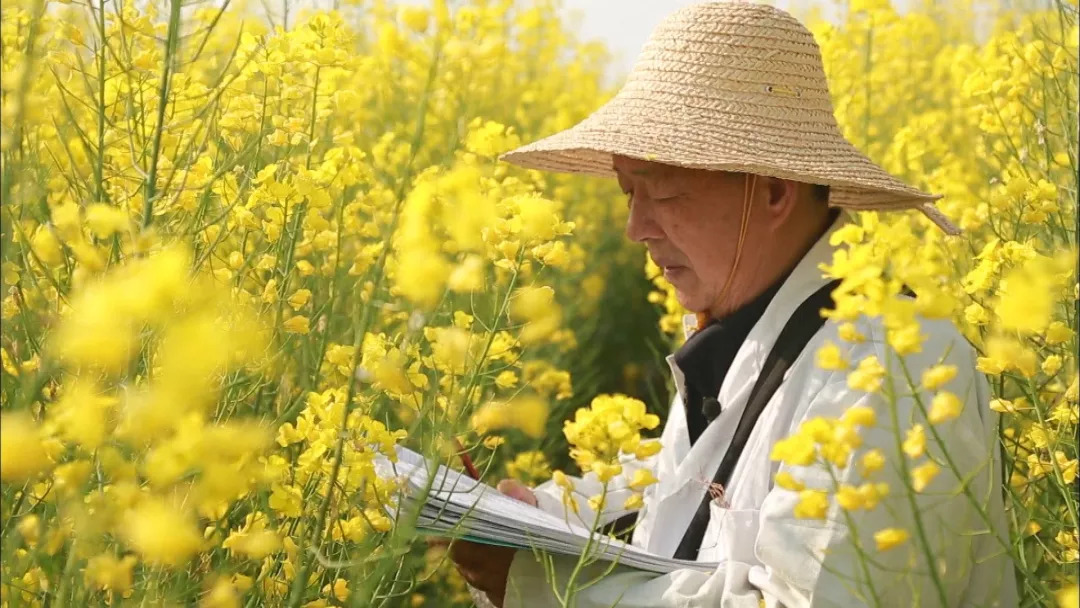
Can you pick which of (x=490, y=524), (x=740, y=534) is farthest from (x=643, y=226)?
(x=490, y=524)

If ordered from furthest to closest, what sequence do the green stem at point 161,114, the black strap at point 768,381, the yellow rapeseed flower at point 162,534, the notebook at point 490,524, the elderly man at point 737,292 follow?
the black strap at point 768,381, the elderly man at point 737,292, the notebook at point 490,524, the green stem at point 161,114, the yellow rapeseed flower at point 162,534

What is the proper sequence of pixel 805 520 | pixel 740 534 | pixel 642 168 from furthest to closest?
1. pixel 642 168
2. pixel 740 534
3. pixel 805 520

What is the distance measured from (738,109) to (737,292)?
0.25 metres

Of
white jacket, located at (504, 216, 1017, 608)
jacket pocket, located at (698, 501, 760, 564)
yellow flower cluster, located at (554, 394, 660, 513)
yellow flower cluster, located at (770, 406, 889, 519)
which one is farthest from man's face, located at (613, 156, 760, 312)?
yellow flower cluster, located at (770, 406, 889, 519)

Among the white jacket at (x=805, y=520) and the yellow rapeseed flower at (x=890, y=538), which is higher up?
the yellow rapeseed flower at (x=890, y=538)

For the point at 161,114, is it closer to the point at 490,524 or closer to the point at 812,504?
the point at 490,524

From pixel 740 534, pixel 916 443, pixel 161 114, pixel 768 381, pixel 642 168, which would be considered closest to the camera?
pixel 916 443

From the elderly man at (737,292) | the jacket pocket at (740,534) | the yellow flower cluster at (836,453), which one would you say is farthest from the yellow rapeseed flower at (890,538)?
the jacket pocket at (740,534)

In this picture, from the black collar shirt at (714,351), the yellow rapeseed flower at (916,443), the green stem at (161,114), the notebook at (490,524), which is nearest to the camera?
the yellow rapeseed flower at (916,443)

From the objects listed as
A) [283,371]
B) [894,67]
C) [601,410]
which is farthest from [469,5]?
[894,67]

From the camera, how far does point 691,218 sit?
169cm

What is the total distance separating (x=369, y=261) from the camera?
5.97 ft

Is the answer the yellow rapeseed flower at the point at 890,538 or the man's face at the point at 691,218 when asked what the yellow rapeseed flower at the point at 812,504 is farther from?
the man's face at the point at 691,218

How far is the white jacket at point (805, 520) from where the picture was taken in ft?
4.41
